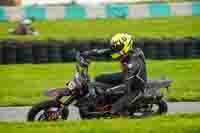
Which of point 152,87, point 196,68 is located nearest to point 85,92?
point 152,87

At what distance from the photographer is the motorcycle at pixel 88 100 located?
8789 mm

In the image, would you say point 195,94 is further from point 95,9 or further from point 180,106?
point 95,9

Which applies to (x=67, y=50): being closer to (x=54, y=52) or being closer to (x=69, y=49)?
(x=69, y=49)

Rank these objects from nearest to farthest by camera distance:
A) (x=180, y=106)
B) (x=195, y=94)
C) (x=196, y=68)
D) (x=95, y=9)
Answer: (x=180, y=106), (x=195, y=94), (x=196, y=68), (x=95, y=9)

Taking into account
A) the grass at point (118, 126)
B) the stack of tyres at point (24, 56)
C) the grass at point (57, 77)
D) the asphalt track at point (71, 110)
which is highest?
the stack of tyres at point (24, 56)

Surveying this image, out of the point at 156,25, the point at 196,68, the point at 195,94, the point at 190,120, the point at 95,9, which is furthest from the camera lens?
the point at 95,9

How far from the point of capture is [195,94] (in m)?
11.9

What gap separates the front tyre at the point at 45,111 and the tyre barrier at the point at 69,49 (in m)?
7.27

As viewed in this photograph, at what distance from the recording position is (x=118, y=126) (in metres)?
7.00

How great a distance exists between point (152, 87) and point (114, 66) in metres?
6.81

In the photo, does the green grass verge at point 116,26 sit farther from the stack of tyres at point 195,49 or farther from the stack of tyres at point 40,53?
the stack of tyres at point 40,53

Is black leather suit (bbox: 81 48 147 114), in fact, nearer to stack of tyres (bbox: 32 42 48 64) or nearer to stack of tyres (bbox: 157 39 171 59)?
stack of tyres (bbox: 32 42 48 64)

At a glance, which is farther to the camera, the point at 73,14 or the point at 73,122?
the point at 73,14

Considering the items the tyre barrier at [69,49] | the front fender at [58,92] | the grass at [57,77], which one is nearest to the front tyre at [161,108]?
Answer: the front fender at [58,92]
